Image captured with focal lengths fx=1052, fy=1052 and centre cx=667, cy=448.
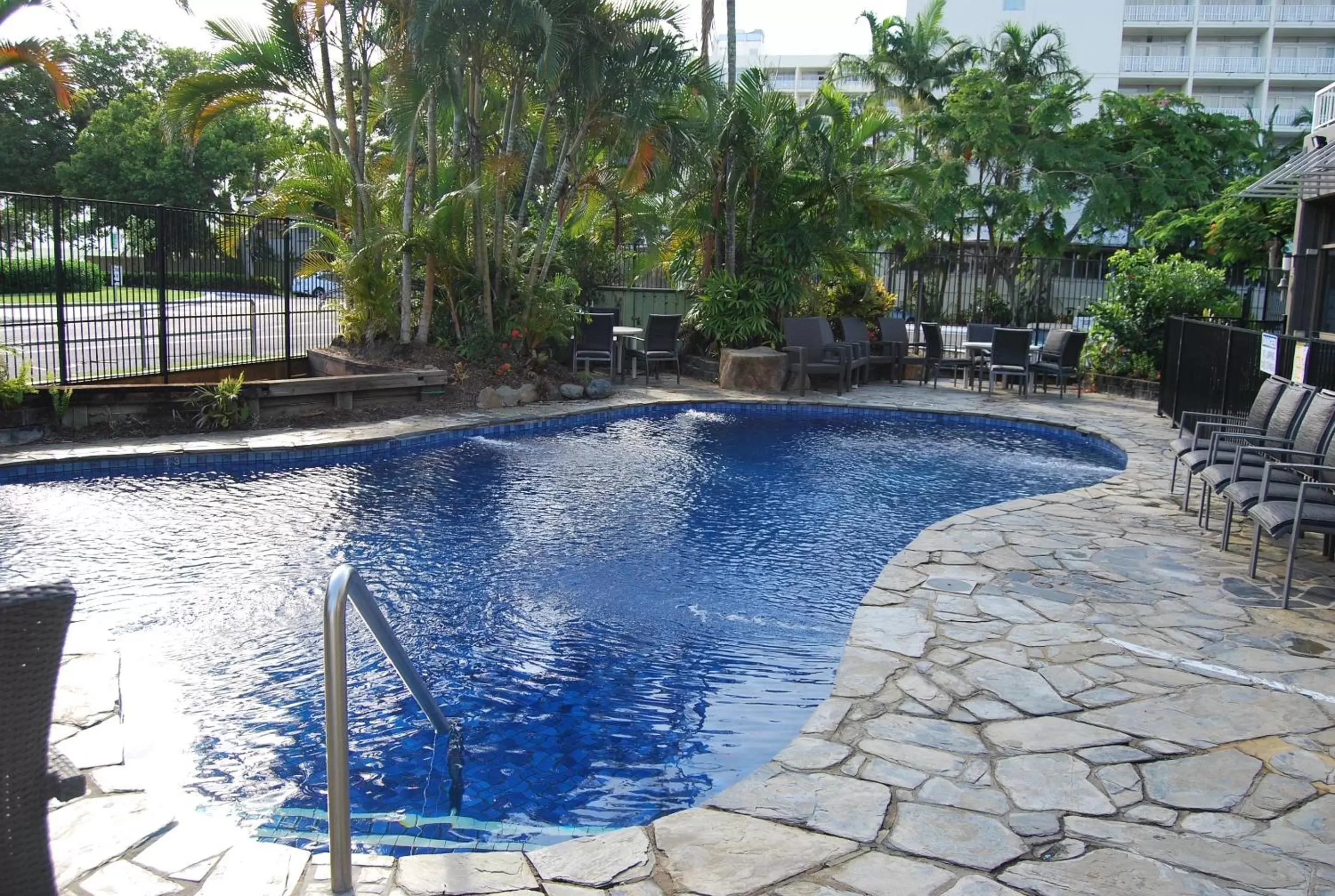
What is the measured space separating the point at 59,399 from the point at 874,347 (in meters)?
11.2

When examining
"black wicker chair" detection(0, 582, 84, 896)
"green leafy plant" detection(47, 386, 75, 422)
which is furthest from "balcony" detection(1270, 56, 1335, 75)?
"black wicker chair" detection(0, 582, 84, 896)

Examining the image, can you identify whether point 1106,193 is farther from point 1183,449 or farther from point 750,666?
point 750,666

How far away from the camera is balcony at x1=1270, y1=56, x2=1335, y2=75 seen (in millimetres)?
45000

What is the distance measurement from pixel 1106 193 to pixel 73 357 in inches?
921

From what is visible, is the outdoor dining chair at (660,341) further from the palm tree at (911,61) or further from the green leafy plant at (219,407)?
the palm tree at (911,61)

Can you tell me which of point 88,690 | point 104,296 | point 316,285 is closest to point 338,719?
point 88,690

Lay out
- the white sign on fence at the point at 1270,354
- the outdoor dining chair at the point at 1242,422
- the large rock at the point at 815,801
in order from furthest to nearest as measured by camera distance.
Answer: the white sign on fence at the point at 1270,354 < the outdoor dining chair at the point at 1242,422 < the large rock at the point at 815,801

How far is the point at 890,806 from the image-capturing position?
3486 mm

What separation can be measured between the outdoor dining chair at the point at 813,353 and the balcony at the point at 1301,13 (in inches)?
1638

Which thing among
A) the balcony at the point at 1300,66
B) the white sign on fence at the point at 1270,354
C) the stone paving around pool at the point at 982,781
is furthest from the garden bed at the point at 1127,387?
the balcony at the point at 1300,66

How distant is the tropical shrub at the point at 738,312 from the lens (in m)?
15.7

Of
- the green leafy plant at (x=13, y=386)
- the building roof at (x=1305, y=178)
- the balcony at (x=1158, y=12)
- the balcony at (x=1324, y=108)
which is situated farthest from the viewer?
the balcony at (x=1158, y=12)

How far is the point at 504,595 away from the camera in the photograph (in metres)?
6.16

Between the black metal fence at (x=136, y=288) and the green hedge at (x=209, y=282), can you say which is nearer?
the black metal fence at (x=136, y=288)
